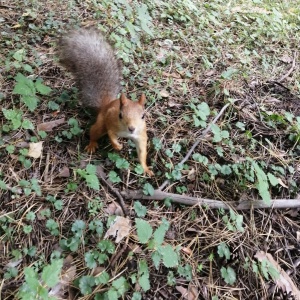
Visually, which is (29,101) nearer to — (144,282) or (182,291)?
(144,282)

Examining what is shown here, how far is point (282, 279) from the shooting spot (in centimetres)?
181

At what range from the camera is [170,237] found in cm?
186

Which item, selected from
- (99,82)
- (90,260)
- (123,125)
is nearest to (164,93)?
(99,82)

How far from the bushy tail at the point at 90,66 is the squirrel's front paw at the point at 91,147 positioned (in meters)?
0.26

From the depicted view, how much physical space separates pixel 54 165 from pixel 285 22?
3.18 meters

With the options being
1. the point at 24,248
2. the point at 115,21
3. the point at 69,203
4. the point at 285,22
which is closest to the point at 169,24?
the point at 115,21

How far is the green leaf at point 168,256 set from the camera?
1.61m

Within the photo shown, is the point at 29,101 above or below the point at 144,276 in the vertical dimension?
above

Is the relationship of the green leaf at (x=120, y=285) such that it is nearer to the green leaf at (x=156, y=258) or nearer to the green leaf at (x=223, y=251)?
the green leaf at (x=156, y=258)

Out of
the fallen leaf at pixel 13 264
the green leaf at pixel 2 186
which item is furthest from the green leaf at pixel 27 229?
the green leaf at pixel 2 186

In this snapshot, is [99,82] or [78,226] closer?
[78,226]

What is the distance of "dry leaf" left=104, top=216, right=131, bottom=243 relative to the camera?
1751 mm

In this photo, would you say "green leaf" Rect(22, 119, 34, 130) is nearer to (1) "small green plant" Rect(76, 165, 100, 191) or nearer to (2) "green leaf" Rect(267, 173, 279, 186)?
(1) "small green plant" Rect(76, 165, 100, 191)

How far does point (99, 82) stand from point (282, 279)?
152cm
